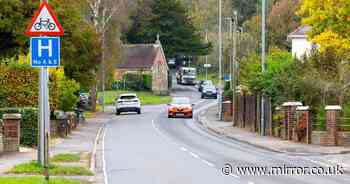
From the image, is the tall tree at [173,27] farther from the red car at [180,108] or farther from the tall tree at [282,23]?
the red car at [180,108]

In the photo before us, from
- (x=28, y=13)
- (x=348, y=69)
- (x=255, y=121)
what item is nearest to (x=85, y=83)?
(x=255, y=121)

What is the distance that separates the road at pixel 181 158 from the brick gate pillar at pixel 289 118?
2192mm

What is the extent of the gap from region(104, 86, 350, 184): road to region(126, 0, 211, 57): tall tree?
59.1 meters

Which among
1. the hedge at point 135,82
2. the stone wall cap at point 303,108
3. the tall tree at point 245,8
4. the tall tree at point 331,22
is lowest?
the stone wall cap at point 303,108

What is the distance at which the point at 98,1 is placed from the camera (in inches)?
2790

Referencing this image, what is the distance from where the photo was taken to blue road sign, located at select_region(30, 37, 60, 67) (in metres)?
19.3

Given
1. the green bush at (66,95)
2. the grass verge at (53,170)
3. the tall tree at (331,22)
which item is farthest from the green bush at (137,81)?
the grass verge at (53,170)

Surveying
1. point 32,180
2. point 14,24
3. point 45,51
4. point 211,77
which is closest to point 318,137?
point 14,24

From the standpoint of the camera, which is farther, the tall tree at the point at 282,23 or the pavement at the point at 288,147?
the tall tree at the point at 282,23

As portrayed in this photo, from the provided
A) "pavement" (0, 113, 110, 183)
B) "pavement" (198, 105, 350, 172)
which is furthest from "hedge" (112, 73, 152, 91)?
"pavement" (198, 105, 350, 172)

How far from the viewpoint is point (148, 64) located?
113812 millimetres

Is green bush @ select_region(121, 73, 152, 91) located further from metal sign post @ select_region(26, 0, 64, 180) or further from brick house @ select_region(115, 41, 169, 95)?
metal sign post @ select_region(26, 0, 64, 180)

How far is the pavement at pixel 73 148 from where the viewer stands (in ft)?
85.2

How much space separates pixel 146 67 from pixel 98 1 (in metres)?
43.1
